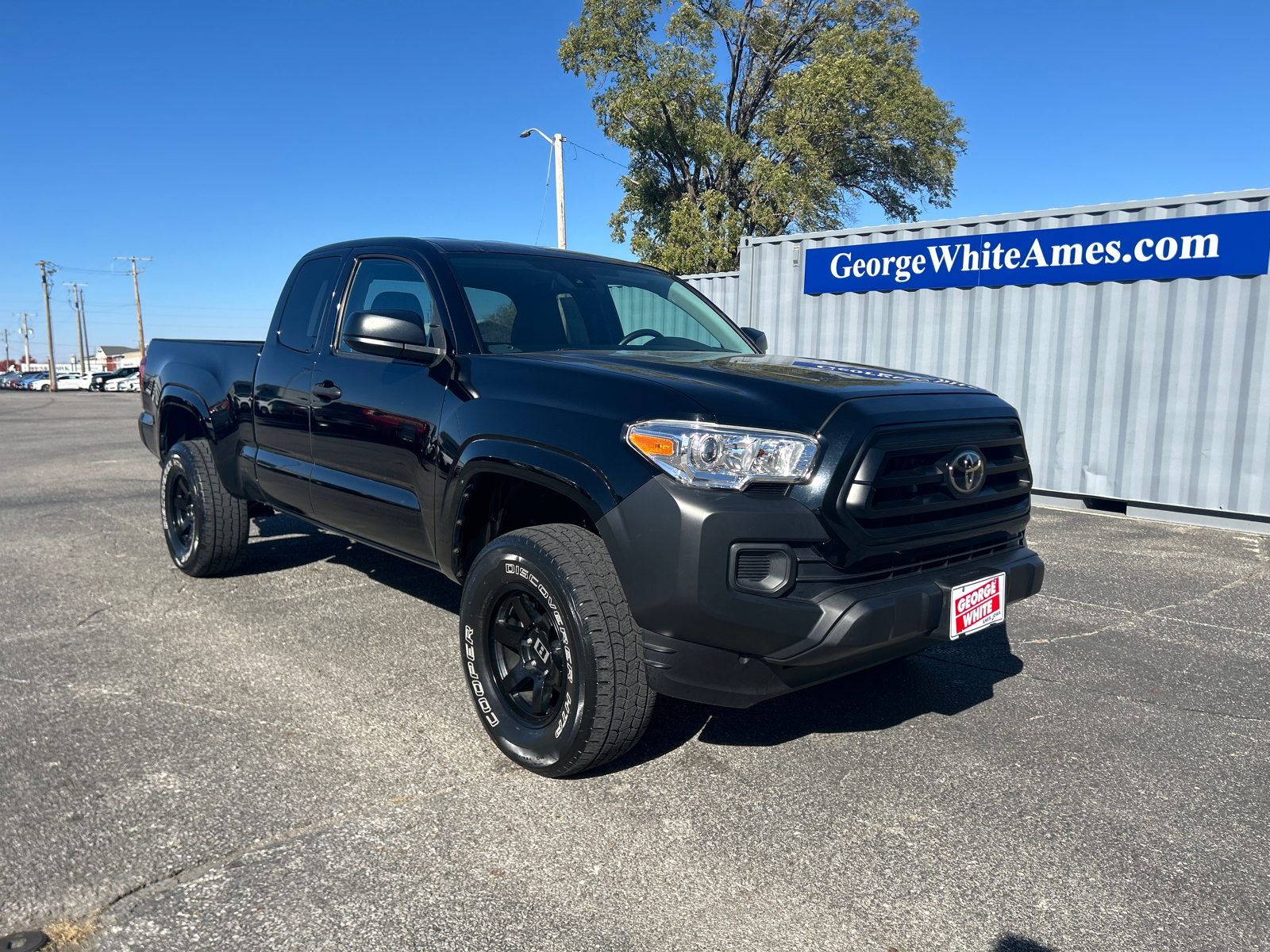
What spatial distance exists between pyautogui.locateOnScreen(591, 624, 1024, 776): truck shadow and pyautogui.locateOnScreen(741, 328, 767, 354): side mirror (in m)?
1.67

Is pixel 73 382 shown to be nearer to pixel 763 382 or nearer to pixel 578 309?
pixel 578 309

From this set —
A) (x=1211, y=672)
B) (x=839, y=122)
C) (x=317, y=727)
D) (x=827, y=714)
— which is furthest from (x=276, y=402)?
(x=839, y=122)

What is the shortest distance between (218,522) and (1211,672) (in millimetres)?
5110

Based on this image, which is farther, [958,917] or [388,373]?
[388,373]

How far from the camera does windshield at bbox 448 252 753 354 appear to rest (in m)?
3.73

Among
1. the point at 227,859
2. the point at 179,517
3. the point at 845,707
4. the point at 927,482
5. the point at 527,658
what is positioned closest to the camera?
the point at 227,859

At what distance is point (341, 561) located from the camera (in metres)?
5.99

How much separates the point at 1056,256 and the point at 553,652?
302 inches

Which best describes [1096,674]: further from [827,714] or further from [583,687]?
[583,687]

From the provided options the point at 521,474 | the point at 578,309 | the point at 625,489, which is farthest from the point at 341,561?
the point at 625,489

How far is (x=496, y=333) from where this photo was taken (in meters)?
3.65

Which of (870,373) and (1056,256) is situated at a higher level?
(1056,256)

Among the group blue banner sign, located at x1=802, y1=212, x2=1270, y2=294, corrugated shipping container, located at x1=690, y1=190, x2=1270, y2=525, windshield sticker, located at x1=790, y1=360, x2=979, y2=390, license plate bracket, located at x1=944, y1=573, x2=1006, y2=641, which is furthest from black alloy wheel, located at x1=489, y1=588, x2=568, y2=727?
blue banner sign, located at x1=802, y1=212, x2=1270, y2=294

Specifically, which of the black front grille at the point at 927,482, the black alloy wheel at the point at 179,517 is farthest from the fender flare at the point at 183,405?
the black front grille at the point at 927,482
